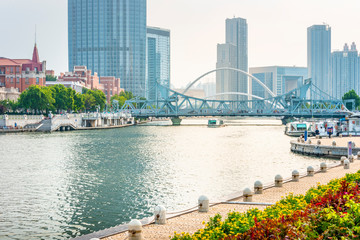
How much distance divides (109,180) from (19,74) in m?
139

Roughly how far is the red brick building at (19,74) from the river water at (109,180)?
331 feet

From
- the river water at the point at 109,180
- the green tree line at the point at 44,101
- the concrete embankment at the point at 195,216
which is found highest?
the green tree line at the point at 44,101

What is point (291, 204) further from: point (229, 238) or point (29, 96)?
point (29, 96)

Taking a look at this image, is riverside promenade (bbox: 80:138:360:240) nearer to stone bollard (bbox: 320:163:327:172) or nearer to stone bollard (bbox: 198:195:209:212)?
stone bollard (bbox: 198:195:209:212)

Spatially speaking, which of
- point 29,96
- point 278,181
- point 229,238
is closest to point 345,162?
point 278,181

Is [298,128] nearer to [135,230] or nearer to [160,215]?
[160,215]

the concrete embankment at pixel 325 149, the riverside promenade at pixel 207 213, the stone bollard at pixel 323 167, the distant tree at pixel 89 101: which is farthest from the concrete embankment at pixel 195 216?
the distant tree at pixel 89 101

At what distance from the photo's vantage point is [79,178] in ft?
147

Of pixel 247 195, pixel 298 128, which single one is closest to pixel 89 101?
pixel 298 128

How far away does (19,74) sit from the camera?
170875 mm

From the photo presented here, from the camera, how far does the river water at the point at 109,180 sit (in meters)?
28.8

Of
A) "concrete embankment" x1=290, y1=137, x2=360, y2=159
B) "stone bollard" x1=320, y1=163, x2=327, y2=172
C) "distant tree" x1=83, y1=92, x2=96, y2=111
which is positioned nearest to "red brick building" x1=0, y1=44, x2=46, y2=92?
"distant tree" x1=83, y1=92, x2=96, y2=111

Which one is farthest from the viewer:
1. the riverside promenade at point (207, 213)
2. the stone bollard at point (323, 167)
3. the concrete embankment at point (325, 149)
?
the concrete embankment at point (325, 149)

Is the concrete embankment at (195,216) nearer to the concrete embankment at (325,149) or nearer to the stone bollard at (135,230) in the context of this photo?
the stone bollard at (135,230)
